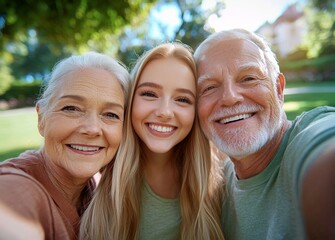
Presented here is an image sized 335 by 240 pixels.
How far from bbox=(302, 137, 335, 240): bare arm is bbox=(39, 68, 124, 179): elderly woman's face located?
152cm

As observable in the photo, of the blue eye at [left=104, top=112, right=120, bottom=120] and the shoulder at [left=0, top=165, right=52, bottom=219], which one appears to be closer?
the shoulder at [left=0, top=165, right=52, bottom=219]

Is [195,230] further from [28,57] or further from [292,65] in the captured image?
[28,57]

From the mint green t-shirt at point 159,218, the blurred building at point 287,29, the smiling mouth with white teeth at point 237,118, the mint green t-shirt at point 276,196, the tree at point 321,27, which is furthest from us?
the blurred building at point 287,29

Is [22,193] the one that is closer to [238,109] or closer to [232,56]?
[238,109]

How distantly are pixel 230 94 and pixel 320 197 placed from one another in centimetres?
126

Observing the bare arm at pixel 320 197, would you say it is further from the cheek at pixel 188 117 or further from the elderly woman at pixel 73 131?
the elderly woman at pixel 73 131

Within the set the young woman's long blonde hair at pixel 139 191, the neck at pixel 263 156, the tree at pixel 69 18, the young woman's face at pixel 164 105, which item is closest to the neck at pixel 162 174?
the young woman's long blonde hair at pixel 139 191

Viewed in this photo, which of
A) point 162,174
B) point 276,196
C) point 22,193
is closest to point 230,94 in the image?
point 276,196

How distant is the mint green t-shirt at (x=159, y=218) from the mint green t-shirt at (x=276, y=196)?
1.54ft

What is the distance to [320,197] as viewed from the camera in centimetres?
125

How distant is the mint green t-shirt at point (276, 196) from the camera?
1.92 metres

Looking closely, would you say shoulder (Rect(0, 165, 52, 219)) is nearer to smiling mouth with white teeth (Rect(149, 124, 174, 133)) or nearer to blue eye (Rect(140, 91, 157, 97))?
smiling mouth with white teeth (Rect(149, 124, 174, 133))

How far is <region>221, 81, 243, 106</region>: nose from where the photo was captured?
2.38m

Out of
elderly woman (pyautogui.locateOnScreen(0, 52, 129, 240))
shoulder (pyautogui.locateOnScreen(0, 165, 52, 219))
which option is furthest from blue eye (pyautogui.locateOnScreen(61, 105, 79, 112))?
shoulder (pyautogui.locateOnScreen(0, 165, 52, 219))
